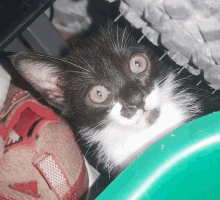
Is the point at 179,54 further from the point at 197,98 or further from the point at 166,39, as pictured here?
the point at 197,98

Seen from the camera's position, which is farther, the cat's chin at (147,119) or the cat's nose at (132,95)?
the cat's chin at (147,119)

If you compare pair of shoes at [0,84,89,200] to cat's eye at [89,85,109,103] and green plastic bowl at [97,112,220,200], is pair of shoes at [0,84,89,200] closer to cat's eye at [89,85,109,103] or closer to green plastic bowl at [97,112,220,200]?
cat's eye at [89,85,109,103]

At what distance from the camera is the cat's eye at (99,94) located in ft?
3.04

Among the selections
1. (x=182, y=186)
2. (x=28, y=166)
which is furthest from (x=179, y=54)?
(x=28, y=166)

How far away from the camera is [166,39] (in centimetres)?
69

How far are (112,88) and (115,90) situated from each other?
0.05ft

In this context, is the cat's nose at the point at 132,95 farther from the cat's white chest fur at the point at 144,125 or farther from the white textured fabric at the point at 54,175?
the white textured fabric at the point at 54,175

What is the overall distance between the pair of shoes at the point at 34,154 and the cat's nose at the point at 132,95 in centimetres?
58

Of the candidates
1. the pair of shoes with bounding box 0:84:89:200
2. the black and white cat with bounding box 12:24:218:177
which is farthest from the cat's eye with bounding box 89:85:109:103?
the pair of shoes with bounding box 0:84:89:200

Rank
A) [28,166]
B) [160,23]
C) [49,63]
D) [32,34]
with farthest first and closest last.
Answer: [28,166] → [32,34] → [49,63] → [160,23]

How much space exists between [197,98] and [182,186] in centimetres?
57

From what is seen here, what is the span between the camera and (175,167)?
70 centimetres

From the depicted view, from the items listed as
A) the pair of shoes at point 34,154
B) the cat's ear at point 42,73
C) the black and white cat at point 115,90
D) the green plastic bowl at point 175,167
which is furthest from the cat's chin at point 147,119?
the pair of shoes at point 34,154

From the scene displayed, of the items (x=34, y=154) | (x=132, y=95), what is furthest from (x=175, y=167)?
(x=34, y=154)
